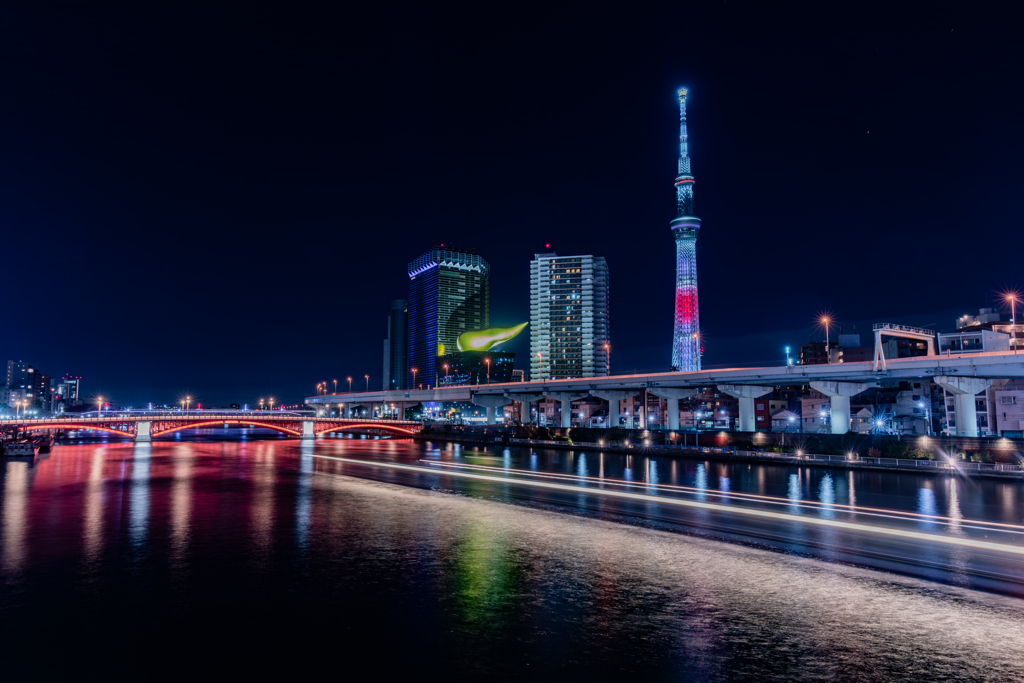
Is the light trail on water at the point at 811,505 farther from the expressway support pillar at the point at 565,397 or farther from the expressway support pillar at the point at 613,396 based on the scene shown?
the expressway support pillar at the point at 565,397

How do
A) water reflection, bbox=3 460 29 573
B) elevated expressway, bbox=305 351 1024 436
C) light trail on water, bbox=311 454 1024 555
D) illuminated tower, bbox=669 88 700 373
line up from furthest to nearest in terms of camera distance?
illuminated tower, bbox=669 88 700 373 → elevated expressway, bbox=305 351 1024 436 → light trail on water, bbox=311 454 1024 555 → water reflection, bbox=3 460 29 573

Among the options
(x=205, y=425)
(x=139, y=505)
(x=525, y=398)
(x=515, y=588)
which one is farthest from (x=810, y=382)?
(x=205, y=425)

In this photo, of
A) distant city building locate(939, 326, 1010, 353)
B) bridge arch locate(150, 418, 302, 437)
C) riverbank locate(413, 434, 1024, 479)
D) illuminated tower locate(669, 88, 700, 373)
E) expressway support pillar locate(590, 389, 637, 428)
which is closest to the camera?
riverbank locate(413, 434, 1024, 479)

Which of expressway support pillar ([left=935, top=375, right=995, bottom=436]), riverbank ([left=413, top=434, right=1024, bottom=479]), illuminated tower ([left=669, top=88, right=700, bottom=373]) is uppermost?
illuminated tower ([left=669, top=88, right=700, bottom=373])

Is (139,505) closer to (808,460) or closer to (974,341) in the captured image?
(808,460)

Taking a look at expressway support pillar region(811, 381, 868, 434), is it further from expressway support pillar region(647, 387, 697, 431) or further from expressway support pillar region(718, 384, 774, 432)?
expressway support pillar region(647, 387, 697, 431)

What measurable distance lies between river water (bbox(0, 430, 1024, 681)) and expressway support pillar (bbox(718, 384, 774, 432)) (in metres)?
44.6

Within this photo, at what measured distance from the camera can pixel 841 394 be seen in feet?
Answer: 237

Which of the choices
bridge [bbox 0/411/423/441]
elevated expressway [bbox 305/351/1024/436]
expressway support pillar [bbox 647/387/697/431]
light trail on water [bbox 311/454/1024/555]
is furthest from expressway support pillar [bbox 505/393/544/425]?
light trail on water [bbox 311/454/1024/555]

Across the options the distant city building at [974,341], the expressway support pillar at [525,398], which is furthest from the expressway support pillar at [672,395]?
the distant city building at [974,341]

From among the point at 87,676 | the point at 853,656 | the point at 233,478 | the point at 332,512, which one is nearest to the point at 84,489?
the point at 233,478

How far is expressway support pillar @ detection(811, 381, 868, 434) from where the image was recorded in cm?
7225

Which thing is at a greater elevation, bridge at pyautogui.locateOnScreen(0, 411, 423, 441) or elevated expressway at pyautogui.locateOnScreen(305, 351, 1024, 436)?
elevated expressway at pyautogui.locateOnScreen(305, 351, 1024, 436)

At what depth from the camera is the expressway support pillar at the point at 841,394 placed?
72.2 metres
